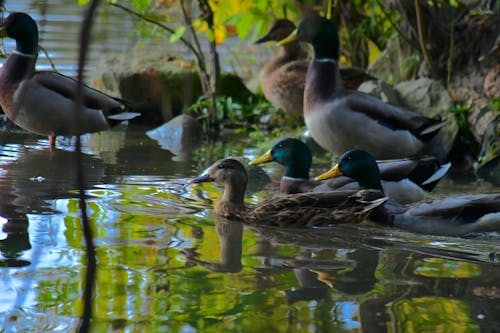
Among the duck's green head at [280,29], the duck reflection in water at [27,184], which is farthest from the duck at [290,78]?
the duck reflection in water at [27,184]

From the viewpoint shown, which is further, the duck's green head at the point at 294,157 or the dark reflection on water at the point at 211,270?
the duck's green head at the point at 294,157

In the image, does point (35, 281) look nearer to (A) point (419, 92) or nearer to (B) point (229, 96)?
(A) point (419, 92)

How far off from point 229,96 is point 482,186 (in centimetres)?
431

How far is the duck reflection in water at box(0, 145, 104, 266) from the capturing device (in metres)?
4.64

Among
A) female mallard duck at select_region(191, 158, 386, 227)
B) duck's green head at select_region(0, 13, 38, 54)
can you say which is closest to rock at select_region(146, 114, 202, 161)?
duck's green head at select_region(0, 13, 38, 54)

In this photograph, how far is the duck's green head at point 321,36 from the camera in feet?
25.2

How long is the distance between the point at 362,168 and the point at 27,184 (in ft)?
7.52

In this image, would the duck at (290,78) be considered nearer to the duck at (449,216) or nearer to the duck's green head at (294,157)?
the duck's green head at (294,157)

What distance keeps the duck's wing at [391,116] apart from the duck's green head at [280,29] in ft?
8.31

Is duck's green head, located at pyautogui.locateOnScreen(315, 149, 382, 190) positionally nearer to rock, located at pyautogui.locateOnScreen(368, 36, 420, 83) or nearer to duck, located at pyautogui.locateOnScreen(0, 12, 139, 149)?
duck, located at pyautogui.locateOnScreen(0, 12, 139, 149)

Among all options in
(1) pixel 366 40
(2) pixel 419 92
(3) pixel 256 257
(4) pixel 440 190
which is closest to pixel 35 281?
(3) pixel 256 257

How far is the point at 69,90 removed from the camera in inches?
302

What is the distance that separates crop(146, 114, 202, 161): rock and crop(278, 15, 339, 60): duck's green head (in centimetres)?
168

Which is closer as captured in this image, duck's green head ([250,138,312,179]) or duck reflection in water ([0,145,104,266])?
duck reflection in water ([0,145,104,266])
